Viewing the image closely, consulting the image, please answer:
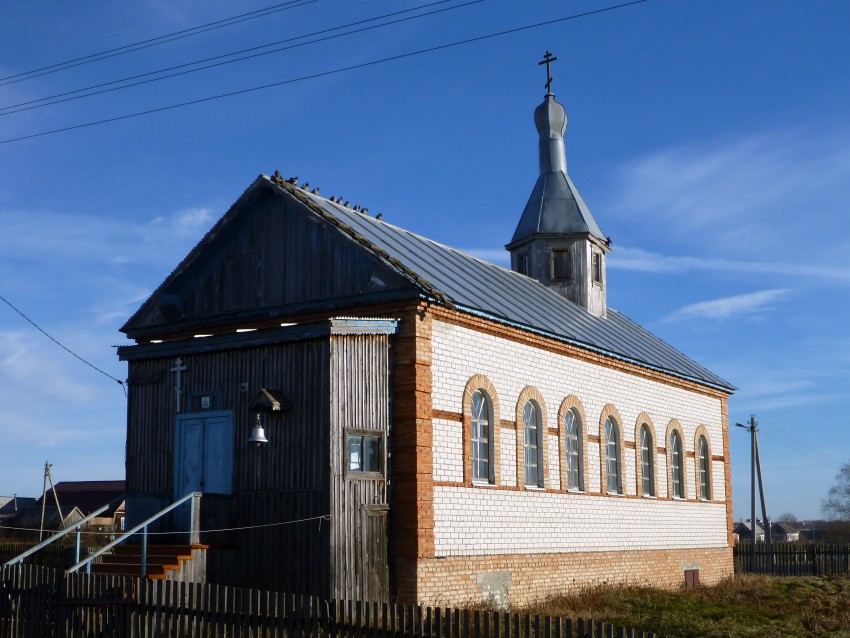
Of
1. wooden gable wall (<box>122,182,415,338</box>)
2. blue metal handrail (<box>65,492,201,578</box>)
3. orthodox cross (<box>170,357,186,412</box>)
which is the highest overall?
wooden gable wall (<box>122,182,415,338</box>)

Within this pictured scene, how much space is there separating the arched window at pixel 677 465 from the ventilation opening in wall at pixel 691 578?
6.40 ft

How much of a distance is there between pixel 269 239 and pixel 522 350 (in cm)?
545

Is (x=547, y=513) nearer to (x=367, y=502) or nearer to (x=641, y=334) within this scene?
(x=367, y=502)

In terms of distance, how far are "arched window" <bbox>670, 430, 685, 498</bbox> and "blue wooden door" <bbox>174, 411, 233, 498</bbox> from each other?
13.4 meters

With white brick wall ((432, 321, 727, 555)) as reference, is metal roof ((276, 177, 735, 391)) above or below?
above

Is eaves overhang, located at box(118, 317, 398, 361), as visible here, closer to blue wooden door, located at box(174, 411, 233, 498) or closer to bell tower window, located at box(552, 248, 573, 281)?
blue wooden door, located at box(174, 411, 233, 498)

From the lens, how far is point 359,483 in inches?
671

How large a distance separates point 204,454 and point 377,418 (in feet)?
10.6

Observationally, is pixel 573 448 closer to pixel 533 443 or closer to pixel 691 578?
pixel 533 443

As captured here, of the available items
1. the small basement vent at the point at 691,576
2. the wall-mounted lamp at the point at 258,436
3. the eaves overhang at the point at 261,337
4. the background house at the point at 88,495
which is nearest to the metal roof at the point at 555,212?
the small basement vent at the point at 691,576

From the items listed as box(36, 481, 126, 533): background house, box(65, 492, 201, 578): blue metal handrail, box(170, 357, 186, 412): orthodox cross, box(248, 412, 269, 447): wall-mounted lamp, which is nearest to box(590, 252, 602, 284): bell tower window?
box(170, 357, 186, 412): orthodox cross

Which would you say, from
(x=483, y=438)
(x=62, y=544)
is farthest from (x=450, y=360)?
(x=62, y=544)

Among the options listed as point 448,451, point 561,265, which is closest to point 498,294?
point 448,451

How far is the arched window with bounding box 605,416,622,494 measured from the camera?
78.6 ft
